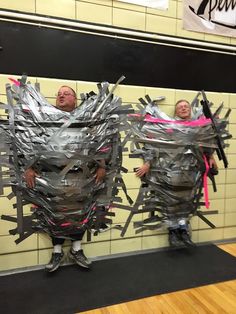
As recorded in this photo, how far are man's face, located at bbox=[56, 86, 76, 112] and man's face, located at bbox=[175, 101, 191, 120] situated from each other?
88 centimetres

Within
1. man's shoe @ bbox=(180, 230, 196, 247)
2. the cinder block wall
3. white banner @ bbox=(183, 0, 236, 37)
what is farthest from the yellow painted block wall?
white banner @ bbox=(183, 0, 236, 37)

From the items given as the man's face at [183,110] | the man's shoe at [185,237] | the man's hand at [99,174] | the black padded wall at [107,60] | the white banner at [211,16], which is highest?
the white banner at [211,16]

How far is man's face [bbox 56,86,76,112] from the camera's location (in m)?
1.95

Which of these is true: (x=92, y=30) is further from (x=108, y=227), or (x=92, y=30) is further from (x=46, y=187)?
(x=108, y=227)

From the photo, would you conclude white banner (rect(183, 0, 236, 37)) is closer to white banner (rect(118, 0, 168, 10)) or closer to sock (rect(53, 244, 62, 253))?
white banner (rect(118, 0, 168, 10))

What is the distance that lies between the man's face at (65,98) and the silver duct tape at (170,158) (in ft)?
1.67

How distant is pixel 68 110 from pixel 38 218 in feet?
2.70

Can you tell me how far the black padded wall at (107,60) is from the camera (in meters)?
1.90

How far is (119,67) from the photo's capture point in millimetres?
2152

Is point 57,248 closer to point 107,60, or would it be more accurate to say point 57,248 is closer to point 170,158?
point 170,158

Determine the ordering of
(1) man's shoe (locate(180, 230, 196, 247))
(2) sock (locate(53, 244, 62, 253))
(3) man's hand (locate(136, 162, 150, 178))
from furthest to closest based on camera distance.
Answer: (1) man's shoe (locate(180, 230, 196, 247)) < (3) man's hand (locate(136, 162, 150, 178)) < (2) sock (locate(53, 244, 62, 253))

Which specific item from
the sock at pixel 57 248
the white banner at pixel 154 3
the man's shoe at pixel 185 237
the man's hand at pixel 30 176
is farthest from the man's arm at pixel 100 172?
the white banner at pixel 154 3

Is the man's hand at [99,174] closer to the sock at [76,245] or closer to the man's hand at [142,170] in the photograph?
the man's hand at [142,170]

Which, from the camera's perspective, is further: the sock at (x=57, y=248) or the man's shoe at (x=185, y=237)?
the man's shoe at (x=185, y=237)
